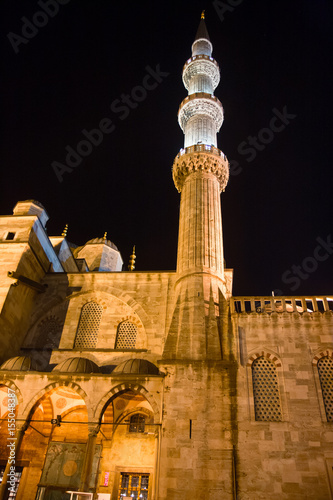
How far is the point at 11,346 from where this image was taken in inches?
563

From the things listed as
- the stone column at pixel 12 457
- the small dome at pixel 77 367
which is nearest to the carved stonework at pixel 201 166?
the small dome at pixel 77 367

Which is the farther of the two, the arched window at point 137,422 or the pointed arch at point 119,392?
the arched window at point 137,422

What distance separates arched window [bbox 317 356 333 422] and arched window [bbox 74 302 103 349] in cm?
849

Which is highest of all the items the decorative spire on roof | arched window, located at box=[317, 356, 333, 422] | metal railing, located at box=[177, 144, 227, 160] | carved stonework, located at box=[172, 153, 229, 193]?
the decorative spire on roof

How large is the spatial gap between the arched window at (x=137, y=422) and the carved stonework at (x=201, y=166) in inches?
423

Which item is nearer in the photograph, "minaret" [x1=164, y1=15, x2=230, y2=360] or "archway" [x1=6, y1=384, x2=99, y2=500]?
"archway" [x1=6, y1=384, x2=99, y2=500]

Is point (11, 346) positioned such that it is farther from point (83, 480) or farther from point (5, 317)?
point (83, 480)

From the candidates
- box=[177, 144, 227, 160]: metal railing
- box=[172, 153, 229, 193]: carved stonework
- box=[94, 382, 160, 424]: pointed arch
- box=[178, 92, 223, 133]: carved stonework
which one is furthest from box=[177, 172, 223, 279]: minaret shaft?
box=[178, 92, 223, 133]: carved stonework

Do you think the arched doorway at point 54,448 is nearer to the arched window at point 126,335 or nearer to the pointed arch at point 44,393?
the pointed arch at point 44,393

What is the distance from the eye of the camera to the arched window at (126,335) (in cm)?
1466

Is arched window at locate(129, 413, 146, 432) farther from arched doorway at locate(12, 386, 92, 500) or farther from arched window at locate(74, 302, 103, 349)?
arched window at locate(74, 302, 103, 349)

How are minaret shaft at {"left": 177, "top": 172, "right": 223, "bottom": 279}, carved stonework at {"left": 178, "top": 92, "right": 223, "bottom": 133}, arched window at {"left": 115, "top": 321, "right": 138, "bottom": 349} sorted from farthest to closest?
carved stonework at {"left": 178, "top": 92, "right": 223, "bottom": 133} < arched window at {"left": 115, "top": 321, "right": 138, "bottom": 349} < minaret shaft at {"left": 177, "top": 172, "right": 223, "bottom": 279}

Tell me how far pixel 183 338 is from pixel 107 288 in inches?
198

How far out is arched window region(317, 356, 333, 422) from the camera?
11.1 m
